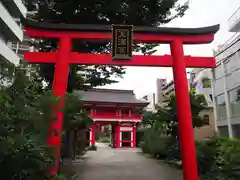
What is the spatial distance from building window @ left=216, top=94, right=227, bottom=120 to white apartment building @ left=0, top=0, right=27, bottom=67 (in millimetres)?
17939

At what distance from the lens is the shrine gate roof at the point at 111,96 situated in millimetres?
32725

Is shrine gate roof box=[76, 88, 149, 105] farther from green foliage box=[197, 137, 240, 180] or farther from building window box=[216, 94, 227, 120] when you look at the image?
green foliage box=[197, 137, 240, 180]

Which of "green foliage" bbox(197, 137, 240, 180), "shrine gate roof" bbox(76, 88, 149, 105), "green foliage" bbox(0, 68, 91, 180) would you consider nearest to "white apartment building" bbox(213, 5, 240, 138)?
"green foliage" bbox(197, 137, 240, 180)

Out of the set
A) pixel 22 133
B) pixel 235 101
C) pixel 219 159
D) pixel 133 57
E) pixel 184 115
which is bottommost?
pixel 219 159

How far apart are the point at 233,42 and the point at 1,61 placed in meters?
18.0

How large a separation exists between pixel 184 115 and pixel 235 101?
1321 cm

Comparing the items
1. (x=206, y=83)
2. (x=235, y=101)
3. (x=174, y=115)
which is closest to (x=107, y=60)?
(x=174, y=115)

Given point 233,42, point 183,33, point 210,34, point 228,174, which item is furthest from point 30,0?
point 233,42

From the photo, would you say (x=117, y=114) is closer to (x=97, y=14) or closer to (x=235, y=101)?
(x=235, y=101)

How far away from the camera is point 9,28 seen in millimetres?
23172

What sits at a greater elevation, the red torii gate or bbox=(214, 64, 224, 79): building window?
bbox=(214, 64, 224, 79): building window

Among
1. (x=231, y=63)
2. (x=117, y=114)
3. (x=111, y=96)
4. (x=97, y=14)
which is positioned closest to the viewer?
(x=97, y=14)

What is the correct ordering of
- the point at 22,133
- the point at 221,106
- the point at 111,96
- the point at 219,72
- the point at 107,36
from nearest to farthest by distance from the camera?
1. the point at 22,133
2. the point at 107,36
3. the point at 221,106
4. the point at 219,72
5. the point at 111,96

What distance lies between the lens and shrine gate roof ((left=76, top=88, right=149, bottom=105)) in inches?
1288
